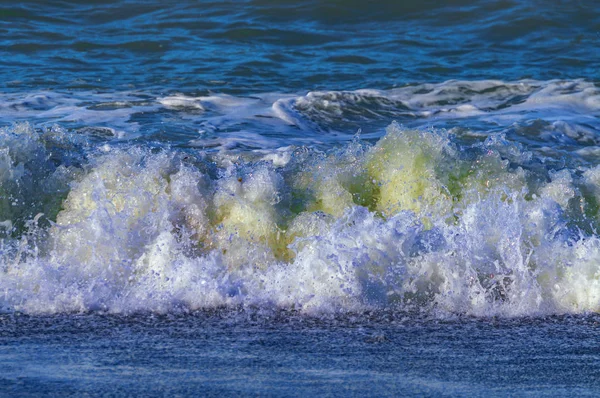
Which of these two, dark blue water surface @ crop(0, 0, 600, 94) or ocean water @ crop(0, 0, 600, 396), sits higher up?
dark blue water surface @ crop(0, 0, 600, 94)

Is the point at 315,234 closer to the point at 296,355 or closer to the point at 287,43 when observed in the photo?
the point at 296,355

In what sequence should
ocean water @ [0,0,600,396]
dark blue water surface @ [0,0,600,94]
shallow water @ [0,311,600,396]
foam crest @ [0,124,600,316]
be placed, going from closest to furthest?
1. shallow water @ [0,311,600,396]
2. ocean water @ [0,0,600,396]
3. foam crest @ [0,124,600,316]
4. dark blue water surface @ [0,0,600,94]

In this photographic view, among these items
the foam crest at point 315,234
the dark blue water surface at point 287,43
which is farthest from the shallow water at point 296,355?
the dark blue water surface at point 287,43

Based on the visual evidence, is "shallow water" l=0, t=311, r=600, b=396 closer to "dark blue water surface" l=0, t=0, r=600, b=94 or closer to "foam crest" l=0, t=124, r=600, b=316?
"foam crest" l=0, t=124, r=600, b=316

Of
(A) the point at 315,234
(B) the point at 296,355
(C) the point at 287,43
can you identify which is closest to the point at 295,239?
(A) the point at 315,234

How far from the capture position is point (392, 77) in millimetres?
9117

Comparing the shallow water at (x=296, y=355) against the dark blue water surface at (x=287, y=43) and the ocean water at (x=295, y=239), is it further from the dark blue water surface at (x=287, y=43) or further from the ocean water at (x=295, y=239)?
the dark blue water surface at (x=287, y=43)

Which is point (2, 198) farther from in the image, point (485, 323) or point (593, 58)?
point (593, 58)

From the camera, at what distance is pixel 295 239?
15.3 feet

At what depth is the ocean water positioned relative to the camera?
3.45 m

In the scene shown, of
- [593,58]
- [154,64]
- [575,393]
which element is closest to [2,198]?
[575,393]

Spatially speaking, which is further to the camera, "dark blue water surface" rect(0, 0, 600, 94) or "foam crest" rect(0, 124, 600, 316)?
"dark blue water surface" rect(0, 0, 600, 94)

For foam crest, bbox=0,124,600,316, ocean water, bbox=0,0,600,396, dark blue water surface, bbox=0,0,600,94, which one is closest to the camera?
ocean water, bbox=0,0,600,396

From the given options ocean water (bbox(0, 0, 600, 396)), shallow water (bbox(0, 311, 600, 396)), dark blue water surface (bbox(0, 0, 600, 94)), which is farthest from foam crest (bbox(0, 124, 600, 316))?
dark blue water surface (bbox(0, 0, 600, 94))
